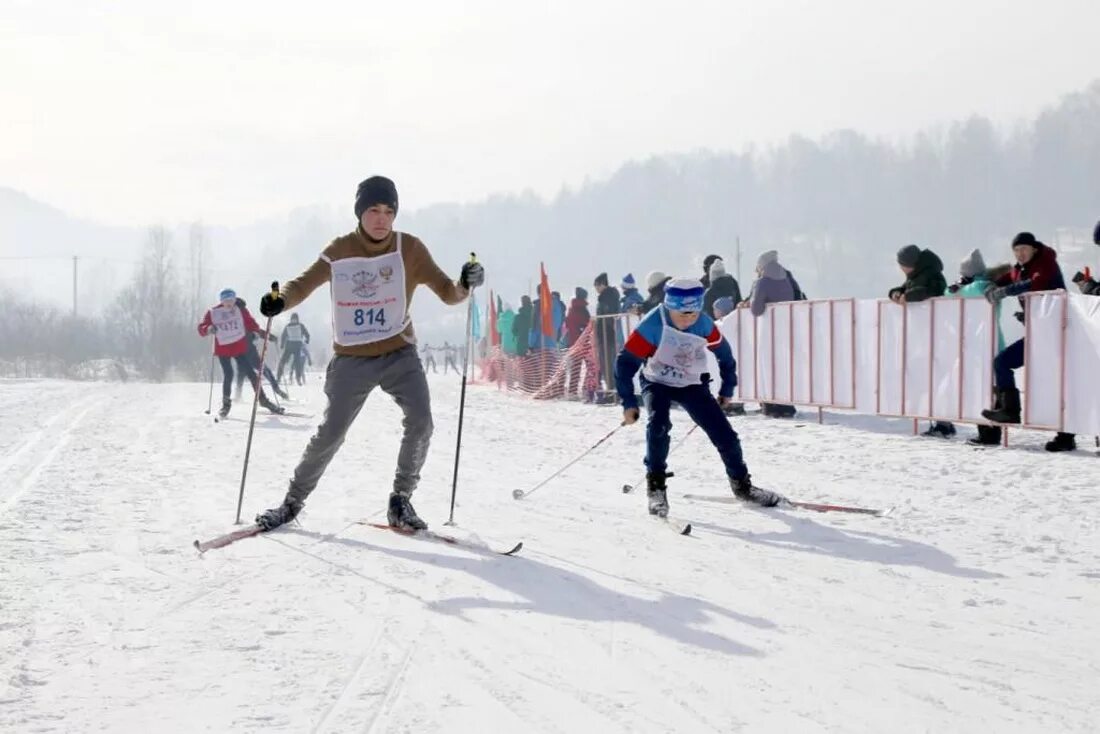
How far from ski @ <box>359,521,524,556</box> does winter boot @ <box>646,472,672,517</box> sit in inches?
42.8

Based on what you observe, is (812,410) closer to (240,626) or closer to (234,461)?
(234,461)

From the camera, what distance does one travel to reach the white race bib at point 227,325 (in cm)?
1382

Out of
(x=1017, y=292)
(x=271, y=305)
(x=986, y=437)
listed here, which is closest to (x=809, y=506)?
(x=271, y=305)

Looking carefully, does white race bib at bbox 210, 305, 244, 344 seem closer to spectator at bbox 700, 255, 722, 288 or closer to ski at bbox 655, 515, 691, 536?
spectator at bbox 700, 255, 722, 288

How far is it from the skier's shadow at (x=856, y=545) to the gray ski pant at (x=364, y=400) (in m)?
1.68

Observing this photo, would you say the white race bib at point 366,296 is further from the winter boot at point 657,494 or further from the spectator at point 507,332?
the spectator at point 507,332

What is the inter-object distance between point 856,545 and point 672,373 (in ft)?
5.13

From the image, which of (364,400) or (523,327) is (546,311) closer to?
(523,327)

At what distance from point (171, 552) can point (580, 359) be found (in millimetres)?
11777

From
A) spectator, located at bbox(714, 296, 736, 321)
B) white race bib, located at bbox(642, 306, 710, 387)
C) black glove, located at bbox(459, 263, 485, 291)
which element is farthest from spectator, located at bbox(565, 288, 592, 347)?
black glove, located at bbox(459, 263, 485, 291)

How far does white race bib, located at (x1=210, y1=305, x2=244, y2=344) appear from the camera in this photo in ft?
45.3

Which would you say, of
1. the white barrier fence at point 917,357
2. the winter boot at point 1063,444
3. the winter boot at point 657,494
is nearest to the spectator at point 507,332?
the white barrier fence at point 917,357

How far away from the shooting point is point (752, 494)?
20.9 ft

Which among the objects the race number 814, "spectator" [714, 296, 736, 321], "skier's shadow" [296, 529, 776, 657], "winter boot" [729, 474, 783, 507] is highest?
"spectator" [714, 296, 736, 321]
